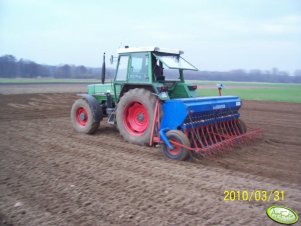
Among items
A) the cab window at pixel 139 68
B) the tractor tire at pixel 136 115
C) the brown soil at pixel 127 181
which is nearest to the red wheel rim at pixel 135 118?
the tractor tire at pixel 136 115

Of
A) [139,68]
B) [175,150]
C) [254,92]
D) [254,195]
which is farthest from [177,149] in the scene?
[254,92]

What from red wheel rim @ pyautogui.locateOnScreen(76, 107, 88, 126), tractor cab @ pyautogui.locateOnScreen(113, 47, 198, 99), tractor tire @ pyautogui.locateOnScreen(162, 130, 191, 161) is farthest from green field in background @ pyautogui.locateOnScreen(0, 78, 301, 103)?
tractor tire @ pyautogui.locateOnScreen(162, 130, 191, 161)

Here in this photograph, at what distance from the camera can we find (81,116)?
8.62 meters

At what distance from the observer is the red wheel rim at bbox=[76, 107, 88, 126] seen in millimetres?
8594

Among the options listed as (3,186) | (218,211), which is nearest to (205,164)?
(218,211)

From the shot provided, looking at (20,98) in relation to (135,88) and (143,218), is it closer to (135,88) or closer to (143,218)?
(135,88)

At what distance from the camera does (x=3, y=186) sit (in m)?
4.81

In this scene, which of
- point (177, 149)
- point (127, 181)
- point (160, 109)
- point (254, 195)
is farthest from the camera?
point (160, 109)

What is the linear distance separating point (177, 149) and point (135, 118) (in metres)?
1.57

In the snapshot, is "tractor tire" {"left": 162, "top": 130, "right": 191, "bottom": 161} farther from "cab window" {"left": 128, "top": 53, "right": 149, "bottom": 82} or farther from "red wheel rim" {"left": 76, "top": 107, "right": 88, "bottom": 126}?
"red wheel rim" {"left": 76, "top": 107, "right": 88, "bottom": 126}

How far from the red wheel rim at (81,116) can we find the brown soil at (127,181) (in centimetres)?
45

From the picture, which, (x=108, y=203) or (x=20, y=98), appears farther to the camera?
(x=20, y=98)

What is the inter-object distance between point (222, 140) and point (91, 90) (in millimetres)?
3704

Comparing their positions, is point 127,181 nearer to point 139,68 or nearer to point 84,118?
point 139,68
